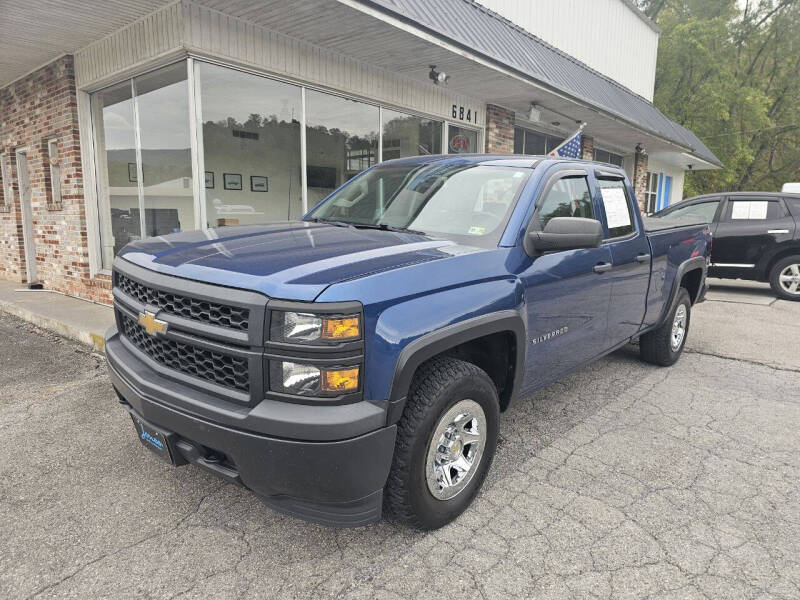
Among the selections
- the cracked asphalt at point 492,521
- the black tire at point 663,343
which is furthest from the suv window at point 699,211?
the cracked asphalt at point 492,521

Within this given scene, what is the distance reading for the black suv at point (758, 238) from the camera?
908 centimetres

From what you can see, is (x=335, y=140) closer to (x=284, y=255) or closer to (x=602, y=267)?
(x=602, y=267)

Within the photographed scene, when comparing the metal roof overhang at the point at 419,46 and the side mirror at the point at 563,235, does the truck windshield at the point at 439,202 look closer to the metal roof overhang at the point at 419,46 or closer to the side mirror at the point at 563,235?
the side mirror at the point at 563,235

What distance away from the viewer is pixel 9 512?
2.77 m

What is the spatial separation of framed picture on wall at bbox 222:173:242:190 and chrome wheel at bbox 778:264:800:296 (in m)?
8.96

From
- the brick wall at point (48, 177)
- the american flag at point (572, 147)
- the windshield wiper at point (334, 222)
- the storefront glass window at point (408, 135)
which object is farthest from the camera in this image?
the american flag at point (572, 147)

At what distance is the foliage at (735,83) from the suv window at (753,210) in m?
18.5

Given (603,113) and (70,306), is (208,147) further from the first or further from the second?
(603,113)

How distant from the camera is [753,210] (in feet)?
31.0

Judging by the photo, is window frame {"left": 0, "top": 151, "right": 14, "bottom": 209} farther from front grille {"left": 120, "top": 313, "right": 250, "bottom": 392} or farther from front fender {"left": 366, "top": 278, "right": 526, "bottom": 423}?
front fender {"left": 366, "top": 278, "right": 526, "bottom": 423}

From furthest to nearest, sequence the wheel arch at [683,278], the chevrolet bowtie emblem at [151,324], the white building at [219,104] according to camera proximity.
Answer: the white building at [219,104]
the wheel arch at [683,278]
the chevrolet bowtie emblem at [151,324]

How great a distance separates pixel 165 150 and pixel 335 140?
8.03 ft

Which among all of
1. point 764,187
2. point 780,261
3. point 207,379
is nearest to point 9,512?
point 207,379

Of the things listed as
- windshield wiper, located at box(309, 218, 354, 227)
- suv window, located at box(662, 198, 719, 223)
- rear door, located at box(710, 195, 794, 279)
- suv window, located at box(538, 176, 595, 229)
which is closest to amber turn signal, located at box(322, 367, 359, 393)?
windshield wiper, located at box(309, 218, 354, 227)
